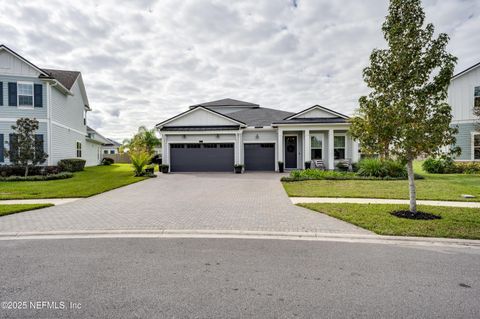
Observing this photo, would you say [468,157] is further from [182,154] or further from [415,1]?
[182,154]

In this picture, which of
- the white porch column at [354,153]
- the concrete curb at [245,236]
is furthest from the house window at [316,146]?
the concrete curb at [245,236]

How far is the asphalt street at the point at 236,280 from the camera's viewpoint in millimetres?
2914

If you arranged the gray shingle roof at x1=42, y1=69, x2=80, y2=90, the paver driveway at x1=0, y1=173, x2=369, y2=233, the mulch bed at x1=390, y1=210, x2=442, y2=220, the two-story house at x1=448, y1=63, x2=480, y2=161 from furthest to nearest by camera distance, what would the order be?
1. the gray shingle roof at x1=42, y1=69, x2=80, y2=90
2. the two-story house at x1=448, y1=63, x2=480, y2=161
3. the mulch bed at x1=390, y1=210, x2=442, y2=220
4. the paver driveway at x1=0, y1=173, x2=369, y2=233

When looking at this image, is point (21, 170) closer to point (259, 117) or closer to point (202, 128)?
point (202, 128)

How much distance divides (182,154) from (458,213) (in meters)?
18.4

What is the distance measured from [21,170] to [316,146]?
22015mm

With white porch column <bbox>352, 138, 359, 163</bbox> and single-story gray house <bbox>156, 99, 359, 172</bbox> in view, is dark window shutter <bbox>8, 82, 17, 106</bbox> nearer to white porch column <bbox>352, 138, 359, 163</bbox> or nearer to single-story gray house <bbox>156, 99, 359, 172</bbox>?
single-story gray house <bbox>156, 99, 359, 172</bbox>

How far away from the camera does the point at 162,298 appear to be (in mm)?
3145

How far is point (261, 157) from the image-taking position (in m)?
22.2

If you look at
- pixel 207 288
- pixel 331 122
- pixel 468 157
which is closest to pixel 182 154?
pixel 331 122

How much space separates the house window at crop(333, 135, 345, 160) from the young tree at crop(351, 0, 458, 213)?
14.6m

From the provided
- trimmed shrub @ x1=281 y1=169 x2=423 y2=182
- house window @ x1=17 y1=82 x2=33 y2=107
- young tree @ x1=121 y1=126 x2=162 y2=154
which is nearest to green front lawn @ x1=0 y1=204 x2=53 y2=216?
trimmed shrub @ x1=281 y1=169 x2=423 y2=182

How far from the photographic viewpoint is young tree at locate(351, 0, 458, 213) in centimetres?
658

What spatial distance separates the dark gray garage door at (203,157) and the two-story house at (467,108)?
1784cm
